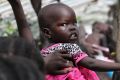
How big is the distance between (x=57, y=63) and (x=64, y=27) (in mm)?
Result: 406

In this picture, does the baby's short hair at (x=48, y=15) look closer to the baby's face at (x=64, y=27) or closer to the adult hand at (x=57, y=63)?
the baby's face at (x=64, y=27)

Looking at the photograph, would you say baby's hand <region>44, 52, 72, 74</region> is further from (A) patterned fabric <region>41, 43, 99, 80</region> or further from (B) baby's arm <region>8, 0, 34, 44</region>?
(B) baby's arm <region>8, 0, 34, 44</region>

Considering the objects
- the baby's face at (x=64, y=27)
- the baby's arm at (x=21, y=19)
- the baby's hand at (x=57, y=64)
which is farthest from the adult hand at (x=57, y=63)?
the baby's arm at (x=21, y=19)

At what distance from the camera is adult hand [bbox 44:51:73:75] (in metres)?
2.94

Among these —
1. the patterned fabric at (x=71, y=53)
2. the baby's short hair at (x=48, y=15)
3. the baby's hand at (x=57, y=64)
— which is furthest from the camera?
the baby's short hair at (x=48, y=15)

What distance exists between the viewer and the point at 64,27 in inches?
133

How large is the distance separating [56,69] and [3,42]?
1.15 metres

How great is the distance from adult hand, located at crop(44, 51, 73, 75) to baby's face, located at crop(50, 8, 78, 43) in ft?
0.59

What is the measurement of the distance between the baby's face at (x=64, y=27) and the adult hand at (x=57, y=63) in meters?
0.18

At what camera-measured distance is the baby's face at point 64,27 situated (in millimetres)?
3350

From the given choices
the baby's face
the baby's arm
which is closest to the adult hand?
the baby's face

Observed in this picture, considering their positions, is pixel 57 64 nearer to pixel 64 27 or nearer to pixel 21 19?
pixel 64 27

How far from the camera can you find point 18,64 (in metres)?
1.79

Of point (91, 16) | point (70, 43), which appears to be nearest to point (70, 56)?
point (70, 43)
